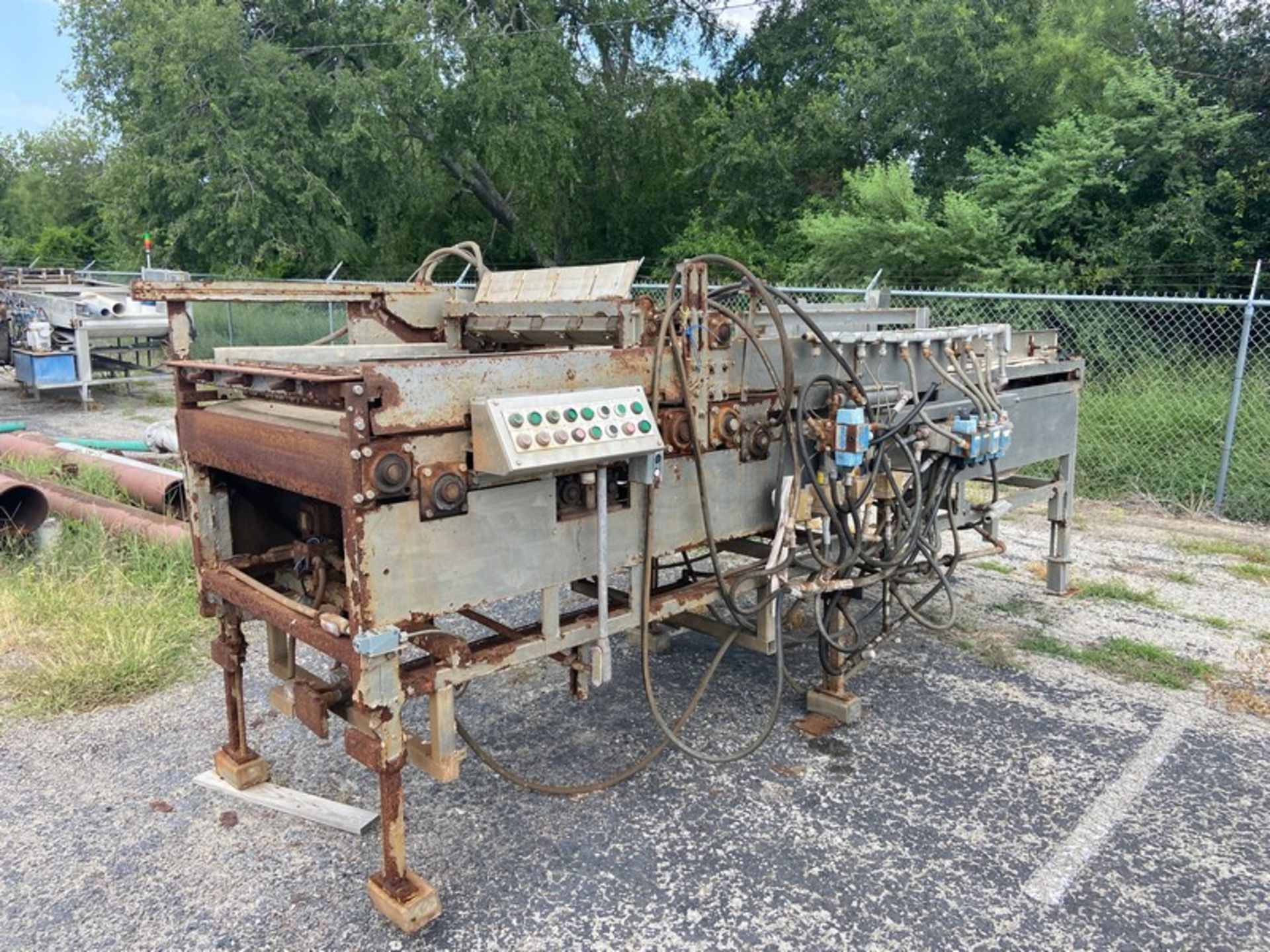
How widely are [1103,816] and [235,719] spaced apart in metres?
2.83

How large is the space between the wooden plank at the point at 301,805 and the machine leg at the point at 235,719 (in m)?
0.03

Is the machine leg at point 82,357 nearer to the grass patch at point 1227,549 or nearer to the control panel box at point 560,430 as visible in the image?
the control panel box at point 560,430

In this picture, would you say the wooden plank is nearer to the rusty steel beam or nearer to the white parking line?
the rusty steel beam

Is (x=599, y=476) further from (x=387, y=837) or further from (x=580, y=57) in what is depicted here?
(x=580, y=57)

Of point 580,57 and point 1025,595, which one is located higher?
point 580,57

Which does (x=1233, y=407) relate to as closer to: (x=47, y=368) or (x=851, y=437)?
(x=851, y=437)

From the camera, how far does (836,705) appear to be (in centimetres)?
353

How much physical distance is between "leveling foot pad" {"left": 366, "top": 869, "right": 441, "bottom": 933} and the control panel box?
1.12 metres

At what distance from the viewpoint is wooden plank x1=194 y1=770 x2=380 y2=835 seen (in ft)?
9.29

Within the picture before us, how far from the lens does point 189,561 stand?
4.89 metres

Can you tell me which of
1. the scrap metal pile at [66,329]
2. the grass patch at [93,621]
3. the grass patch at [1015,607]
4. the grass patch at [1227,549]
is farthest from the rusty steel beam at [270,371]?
the scrap metal pile at [66,329]

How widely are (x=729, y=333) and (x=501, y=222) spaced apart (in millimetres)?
19353

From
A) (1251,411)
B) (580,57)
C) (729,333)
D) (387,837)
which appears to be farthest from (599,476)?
(580,57)

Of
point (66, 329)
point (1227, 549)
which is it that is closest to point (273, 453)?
point (1227, 549)
